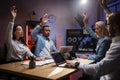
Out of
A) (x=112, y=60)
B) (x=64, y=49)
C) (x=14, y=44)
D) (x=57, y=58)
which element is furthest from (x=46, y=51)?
(x=112, y=60)

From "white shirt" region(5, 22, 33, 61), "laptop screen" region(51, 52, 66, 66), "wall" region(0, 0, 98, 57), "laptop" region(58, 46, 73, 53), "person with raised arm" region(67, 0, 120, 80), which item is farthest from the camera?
"wall" region(0, 0, 98, 57)

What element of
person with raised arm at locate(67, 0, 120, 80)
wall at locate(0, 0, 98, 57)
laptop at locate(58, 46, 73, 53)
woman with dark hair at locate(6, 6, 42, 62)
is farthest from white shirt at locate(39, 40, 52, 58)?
person with raised arm at locate(67, 0, 120, 80)

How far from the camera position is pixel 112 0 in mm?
4102

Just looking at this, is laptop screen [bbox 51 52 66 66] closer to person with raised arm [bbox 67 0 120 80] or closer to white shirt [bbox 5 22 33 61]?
person with raised arm [bbox 67 0 120 80]

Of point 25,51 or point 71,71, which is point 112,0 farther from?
point 71,71

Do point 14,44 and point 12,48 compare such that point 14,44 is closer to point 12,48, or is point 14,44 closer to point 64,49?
point 12,48

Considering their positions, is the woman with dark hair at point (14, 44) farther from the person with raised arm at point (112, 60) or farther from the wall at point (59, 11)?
the wall at point (59, 11)

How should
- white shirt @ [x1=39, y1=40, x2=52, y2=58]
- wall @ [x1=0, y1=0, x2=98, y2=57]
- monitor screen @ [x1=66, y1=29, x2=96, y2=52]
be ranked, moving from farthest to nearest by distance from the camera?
wall @ [x1=0, y1=0, x2=98, y2=57] < monitor screen @ [x1=66, y1=29, x2=96, y2=52] < white shirt @ [x1=39, y1=40, x2=52, y2=58]

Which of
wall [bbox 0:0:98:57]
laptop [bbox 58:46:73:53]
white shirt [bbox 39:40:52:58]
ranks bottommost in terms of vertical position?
white shirt [bbox 39:40:52:58]

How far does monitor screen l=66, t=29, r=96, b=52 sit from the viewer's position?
428 cm

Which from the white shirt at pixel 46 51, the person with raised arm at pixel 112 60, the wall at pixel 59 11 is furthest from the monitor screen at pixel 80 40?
the person with raised arm at pixel 112 60

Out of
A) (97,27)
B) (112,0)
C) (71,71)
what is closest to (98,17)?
(112,0)

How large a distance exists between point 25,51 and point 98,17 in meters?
2.70

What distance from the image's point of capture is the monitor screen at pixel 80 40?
168 inches
